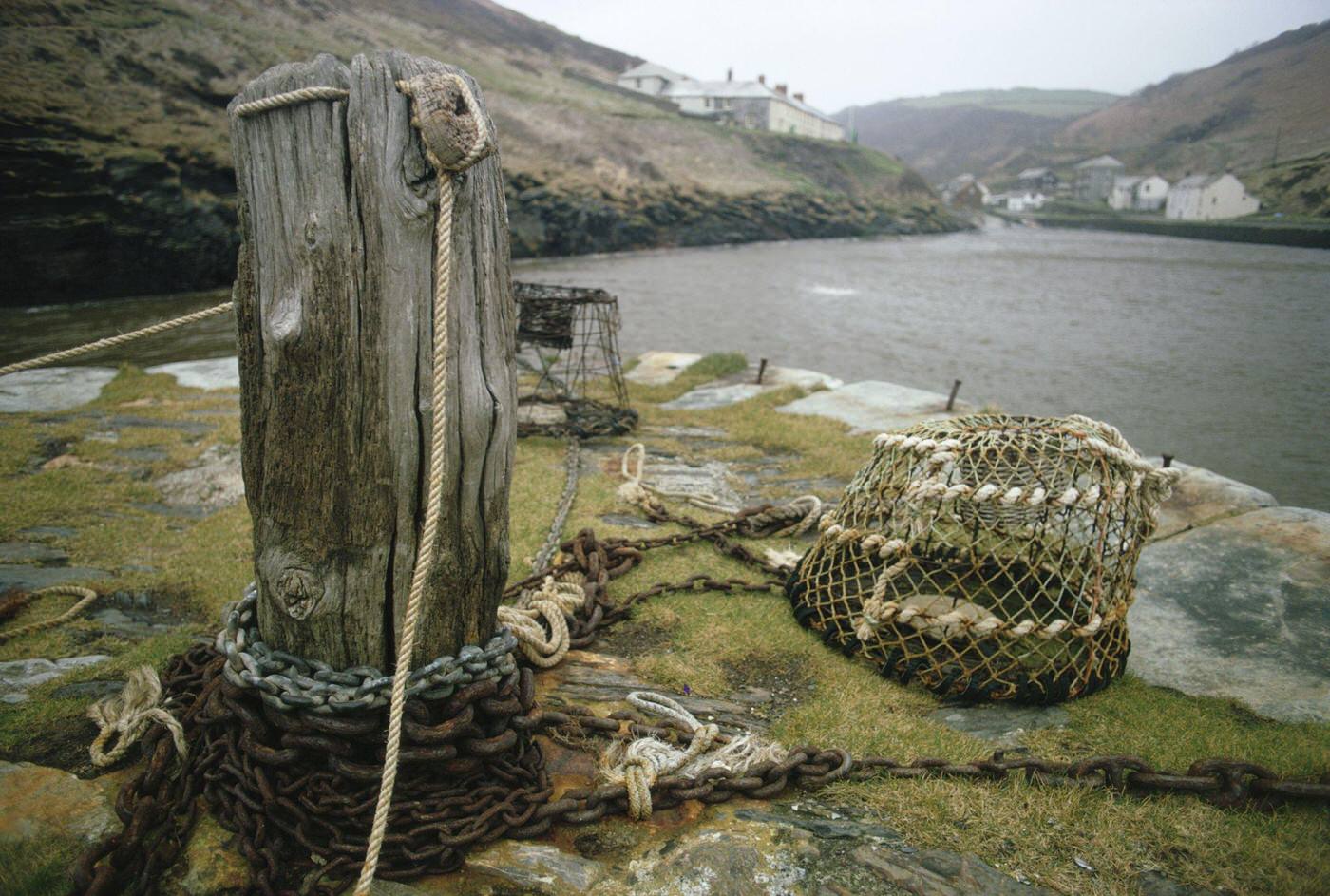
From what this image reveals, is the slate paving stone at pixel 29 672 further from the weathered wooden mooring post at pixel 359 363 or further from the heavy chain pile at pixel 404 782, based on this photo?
the weathered wooden mooring post at pixel 359 363

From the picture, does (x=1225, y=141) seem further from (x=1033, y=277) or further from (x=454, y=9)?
(x=454, y=9)

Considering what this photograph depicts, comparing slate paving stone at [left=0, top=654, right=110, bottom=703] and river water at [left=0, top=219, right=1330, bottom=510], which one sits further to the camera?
river water at [left=0, top=219, right=1330, bottom=510]

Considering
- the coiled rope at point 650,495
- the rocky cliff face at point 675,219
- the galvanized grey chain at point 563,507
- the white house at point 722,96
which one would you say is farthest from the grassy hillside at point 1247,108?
the white house at point 722,96

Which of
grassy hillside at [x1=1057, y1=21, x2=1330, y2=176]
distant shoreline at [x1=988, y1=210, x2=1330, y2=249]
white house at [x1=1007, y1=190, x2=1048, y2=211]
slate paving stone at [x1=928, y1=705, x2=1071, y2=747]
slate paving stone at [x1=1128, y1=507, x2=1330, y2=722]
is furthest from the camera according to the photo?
white house at [x1=1007, y1=190, x2=1048, y2=211]

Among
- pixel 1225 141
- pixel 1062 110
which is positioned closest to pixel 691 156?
pixel 1225 141

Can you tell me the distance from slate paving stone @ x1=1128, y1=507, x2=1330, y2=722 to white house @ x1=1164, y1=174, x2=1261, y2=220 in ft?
41.3

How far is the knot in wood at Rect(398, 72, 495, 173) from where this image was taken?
7.20 feet

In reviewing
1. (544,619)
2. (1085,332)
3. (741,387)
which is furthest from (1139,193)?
(544,619)

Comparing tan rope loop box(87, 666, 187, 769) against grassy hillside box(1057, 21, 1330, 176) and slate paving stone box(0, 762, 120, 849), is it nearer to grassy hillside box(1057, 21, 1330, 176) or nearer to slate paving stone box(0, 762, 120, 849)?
slate paving stone box(0, 762, 120, 849)

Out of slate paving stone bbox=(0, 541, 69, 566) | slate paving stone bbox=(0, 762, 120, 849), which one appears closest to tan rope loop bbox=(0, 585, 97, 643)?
slate paving stone bbox=(0, 541, 69, 566)

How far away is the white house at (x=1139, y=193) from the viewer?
130 ft

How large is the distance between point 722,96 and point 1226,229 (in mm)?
77506

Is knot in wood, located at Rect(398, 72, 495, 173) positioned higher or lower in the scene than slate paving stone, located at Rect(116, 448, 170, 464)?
higher

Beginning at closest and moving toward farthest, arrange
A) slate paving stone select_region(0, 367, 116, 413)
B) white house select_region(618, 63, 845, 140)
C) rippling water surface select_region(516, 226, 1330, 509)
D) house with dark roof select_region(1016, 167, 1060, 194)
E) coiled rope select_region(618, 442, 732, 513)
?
coiled rope select_region(618, 442, 732, 513), slate paving stone select_region(0, 367, 116, 413), rippling water surface select_region(516, 226, 1330, 509), white house select_region(618, 63, 845, 140), house with dark roof select_region(1016, 167, 1060, 194)
